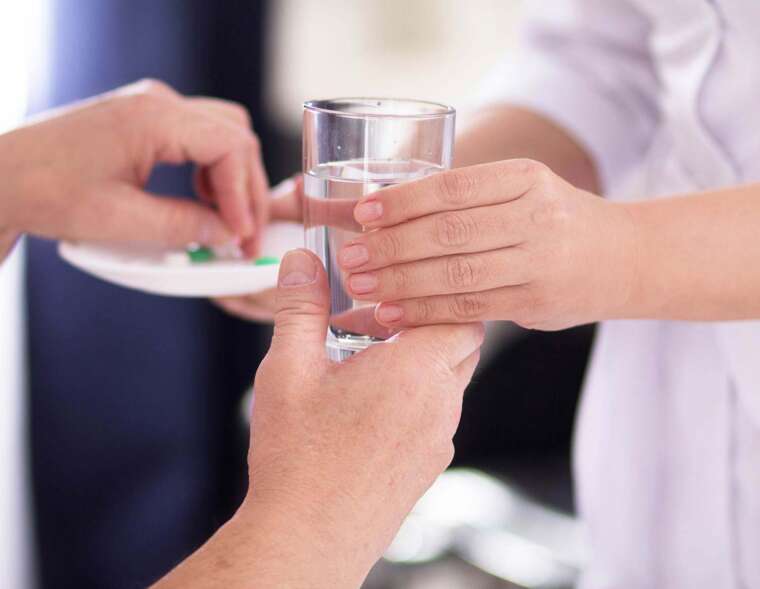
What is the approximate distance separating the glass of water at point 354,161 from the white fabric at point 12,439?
3.70 ft

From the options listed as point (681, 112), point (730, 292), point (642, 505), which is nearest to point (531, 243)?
point (730, 292)

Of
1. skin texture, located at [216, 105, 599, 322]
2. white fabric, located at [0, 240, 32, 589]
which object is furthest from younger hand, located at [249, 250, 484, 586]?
white fabric, located at [0, 240, 32, 589]

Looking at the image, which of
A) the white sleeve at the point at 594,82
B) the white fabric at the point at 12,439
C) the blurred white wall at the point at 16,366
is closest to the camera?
the white sleeve at the point at 594,82

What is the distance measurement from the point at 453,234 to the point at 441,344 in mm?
89

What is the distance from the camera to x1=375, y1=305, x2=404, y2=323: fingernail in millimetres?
771

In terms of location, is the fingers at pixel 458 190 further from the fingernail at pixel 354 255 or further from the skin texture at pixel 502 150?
the skin texture at pixel 502 150

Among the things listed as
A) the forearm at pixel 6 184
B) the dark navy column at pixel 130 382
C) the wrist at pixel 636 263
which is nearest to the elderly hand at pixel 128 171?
the forearm at pixel 6 184

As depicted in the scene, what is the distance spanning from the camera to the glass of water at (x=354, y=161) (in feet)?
2.42

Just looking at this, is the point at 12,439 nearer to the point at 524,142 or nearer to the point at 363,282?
the point at 524,142

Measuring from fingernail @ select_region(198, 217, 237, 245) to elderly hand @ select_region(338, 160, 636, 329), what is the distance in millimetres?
414

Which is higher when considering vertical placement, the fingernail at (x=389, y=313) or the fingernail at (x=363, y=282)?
the fingernail at (x=363, y=282)

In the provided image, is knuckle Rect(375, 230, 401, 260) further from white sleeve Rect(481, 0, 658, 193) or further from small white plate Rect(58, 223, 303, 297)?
white sleeve Rect(481, 0, 658, 193)

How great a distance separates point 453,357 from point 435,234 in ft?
0.33

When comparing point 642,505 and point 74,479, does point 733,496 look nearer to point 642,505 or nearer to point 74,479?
point 642,505
